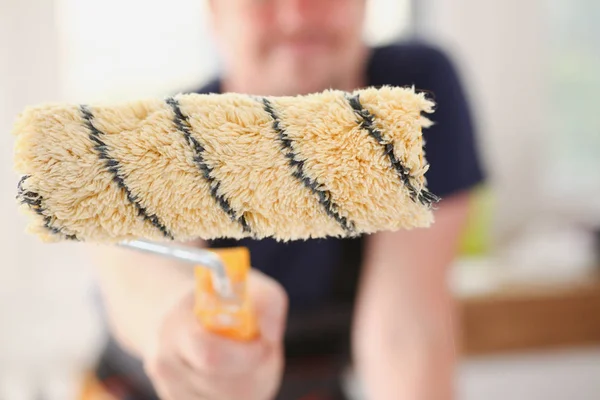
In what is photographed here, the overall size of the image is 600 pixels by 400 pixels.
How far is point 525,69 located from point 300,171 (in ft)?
5.37

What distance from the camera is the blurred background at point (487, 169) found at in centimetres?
96

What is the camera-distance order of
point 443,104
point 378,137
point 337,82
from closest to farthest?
point 378,137
point 337,82
point 443,104

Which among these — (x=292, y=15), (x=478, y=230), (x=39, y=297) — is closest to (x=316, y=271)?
(x=292, y=15)

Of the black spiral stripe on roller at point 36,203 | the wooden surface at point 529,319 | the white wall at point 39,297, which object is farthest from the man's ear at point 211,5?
the wooden surface at point 529,319

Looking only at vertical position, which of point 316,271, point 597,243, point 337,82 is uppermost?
point 337,82

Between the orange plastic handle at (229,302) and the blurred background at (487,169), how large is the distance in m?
0.10

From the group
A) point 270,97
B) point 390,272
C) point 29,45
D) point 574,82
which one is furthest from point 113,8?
point 574,82

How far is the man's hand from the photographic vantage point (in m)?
0.31

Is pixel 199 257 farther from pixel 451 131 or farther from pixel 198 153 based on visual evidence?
pixel 451 131

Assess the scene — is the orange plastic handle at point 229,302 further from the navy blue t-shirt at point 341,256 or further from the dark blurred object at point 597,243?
the dark blurred object at point 597,243

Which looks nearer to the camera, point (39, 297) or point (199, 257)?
point (199, 257)

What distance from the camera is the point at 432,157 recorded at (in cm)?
41

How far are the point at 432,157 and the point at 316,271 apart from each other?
22 centimetres

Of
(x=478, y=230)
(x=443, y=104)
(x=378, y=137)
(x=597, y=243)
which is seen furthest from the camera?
(x=478, y=230)
